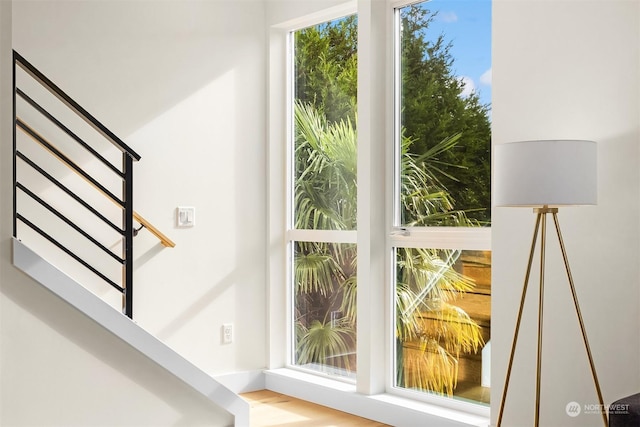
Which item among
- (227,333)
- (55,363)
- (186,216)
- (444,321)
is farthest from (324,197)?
(55,363)

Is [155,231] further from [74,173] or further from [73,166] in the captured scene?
[73,166]

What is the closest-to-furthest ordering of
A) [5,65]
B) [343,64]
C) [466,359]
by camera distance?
1. [5,65]
2. [466,359]
3. [343,64]

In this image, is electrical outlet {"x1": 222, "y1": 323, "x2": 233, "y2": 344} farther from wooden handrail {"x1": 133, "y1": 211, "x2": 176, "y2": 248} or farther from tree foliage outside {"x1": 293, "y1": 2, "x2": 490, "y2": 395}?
wooden handrail {"x1": 133, "y1": 211, "x2": 176, "y2": 248}

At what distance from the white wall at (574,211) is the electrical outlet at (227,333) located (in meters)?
1.80

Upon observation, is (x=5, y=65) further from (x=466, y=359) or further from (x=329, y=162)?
(x=466, y=359)

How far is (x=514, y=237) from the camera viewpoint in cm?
325

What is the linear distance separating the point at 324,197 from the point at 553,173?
2118 mm

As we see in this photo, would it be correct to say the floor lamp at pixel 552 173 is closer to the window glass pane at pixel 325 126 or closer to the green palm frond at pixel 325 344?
the window glass pane at pixel 325 126

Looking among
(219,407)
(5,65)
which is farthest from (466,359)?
(5,65)

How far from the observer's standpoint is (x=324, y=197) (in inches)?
179

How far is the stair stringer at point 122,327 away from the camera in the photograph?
8.57ft

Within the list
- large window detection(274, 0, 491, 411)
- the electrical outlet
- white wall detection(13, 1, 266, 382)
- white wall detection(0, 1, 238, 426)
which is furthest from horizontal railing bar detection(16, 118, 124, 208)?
the electrical outlet

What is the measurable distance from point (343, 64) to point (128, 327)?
88.8 inches

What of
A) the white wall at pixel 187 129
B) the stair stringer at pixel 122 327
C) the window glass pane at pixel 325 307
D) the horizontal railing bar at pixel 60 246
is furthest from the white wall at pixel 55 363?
the window glass pane at pixel 325 307
